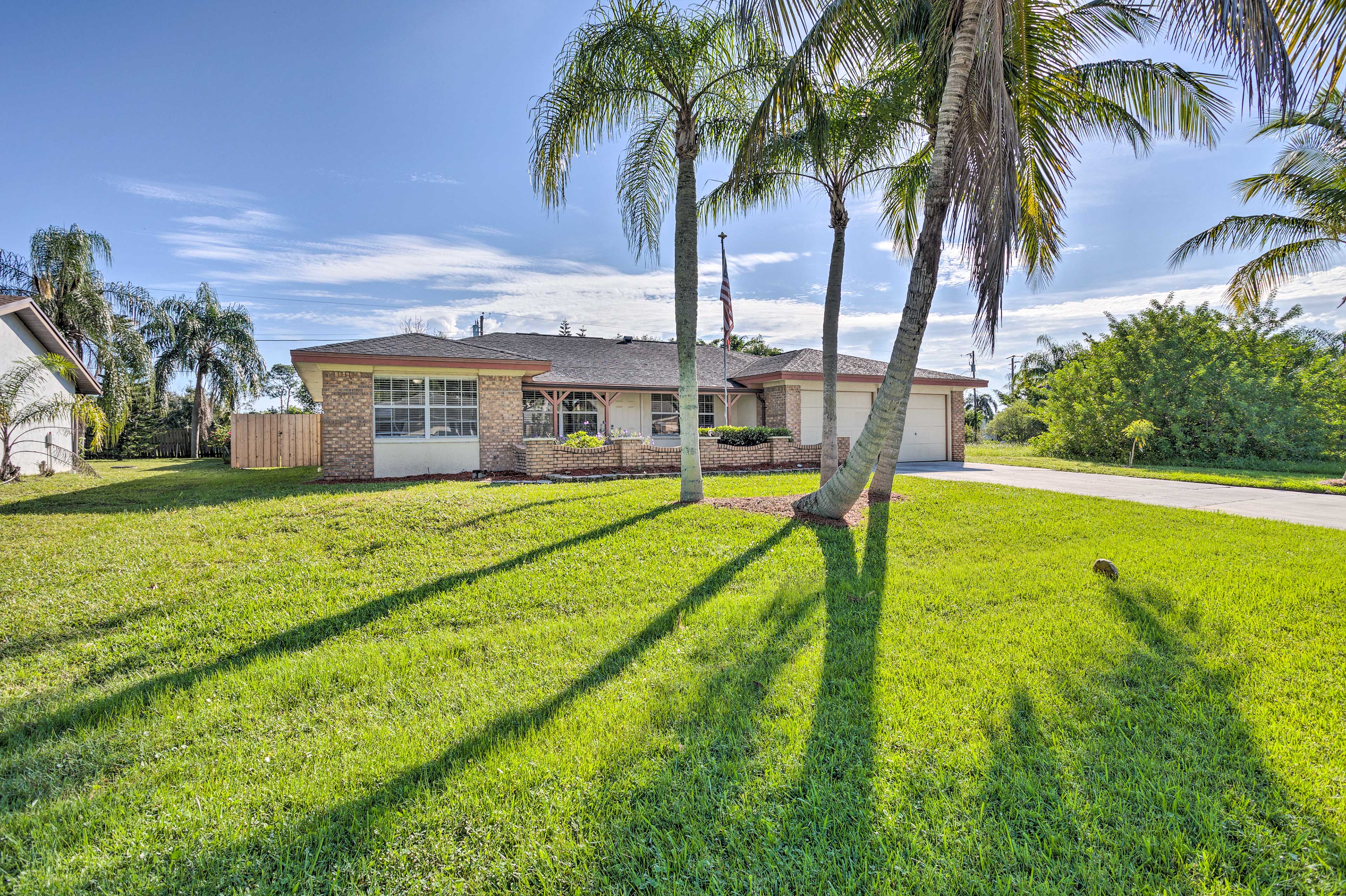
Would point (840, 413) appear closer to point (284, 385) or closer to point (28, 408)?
point (28, 408)

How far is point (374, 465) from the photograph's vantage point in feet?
42.7

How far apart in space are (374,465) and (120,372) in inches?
648

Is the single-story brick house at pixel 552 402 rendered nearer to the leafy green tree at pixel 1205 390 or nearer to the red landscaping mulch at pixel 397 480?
the red landscaping mulch at pixel 397 480

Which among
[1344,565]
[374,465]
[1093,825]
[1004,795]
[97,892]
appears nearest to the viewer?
[97,892]

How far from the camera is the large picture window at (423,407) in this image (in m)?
13.2

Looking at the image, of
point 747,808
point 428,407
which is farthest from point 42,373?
point 747,808

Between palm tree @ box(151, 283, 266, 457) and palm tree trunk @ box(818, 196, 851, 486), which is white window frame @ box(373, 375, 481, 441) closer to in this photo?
palm tree trunk @ box(818, 196, 851, 486)

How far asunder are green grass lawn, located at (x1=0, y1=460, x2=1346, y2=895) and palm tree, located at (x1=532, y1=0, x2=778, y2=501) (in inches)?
156

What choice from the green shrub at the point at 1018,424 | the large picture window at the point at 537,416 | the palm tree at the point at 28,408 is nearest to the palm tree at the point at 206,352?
the palm tree at the point at 28,408

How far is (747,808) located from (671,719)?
2.48 ft

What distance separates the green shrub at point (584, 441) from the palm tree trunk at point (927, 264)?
800 cm

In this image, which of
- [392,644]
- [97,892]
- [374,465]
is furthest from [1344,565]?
[374,465]

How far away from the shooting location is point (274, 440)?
21203 millimetres

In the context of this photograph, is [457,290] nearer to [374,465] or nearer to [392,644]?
[374,465]
